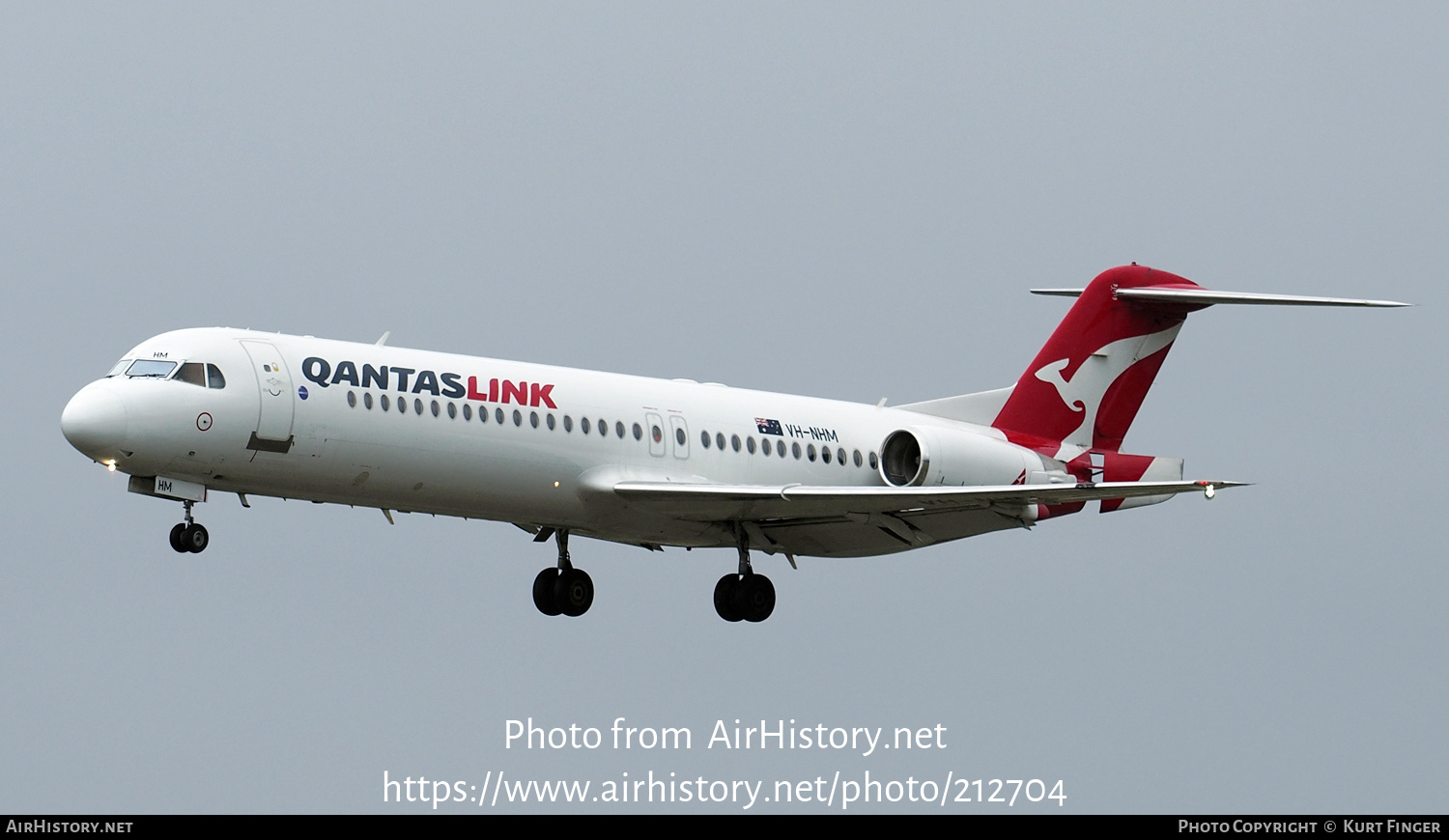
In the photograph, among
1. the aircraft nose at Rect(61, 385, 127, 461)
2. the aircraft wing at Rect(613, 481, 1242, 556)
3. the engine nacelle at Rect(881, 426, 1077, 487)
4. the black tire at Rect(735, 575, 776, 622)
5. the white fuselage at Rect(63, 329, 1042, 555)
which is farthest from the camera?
the engine nacelle at Rect(881, 426, 1077, 487)

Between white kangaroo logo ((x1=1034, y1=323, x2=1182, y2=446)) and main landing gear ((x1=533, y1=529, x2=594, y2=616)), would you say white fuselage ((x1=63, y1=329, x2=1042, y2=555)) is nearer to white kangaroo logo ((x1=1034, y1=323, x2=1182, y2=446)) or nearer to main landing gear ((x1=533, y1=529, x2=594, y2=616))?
main landing gear ((x1=533, y1=529, x2=594, y2=616))

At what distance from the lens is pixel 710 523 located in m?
33.0

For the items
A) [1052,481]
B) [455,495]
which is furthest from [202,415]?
[1052,481]

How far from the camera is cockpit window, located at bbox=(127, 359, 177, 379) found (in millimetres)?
27797

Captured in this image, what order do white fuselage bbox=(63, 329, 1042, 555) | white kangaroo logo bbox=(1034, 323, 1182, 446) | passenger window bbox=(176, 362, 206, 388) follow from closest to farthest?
1. white fuselage bbox=(63, 329, 1042, 555)
2. passenger window bbox=(176, 362, 206, 388)
3. white kangaroo logo bbox=(1034, 323, 1182, 446)

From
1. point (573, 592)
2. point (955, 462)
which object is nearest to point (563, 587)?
point (573, 592)

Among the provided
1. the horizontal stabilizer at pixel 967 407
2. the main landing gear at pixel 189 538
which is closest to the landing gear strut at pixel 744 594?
the horizontal stabilizer at pixel 967 407

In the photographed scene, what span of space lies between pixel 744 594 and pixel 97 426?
34.5ft

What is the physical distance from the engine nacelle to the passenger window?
37.4ft

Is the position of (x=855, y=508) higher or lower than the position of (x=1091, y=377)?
lower

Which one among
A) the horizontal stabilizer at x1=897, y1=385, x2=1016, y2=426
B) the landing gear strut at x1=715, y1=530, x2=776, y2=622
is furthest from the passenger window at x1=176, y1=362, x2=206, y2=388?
the horizontal stabilizer at x1=897, y1=385, x2=1016, y2=426

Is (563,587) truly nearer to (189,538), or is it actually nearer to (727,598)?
(727,598)

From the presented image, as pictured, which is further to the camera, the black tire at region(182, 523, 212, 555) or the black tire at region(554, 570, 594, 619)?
the black tire at region(554, 570, 594, 619)

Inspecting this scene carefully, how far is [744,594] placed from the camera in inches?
1304
